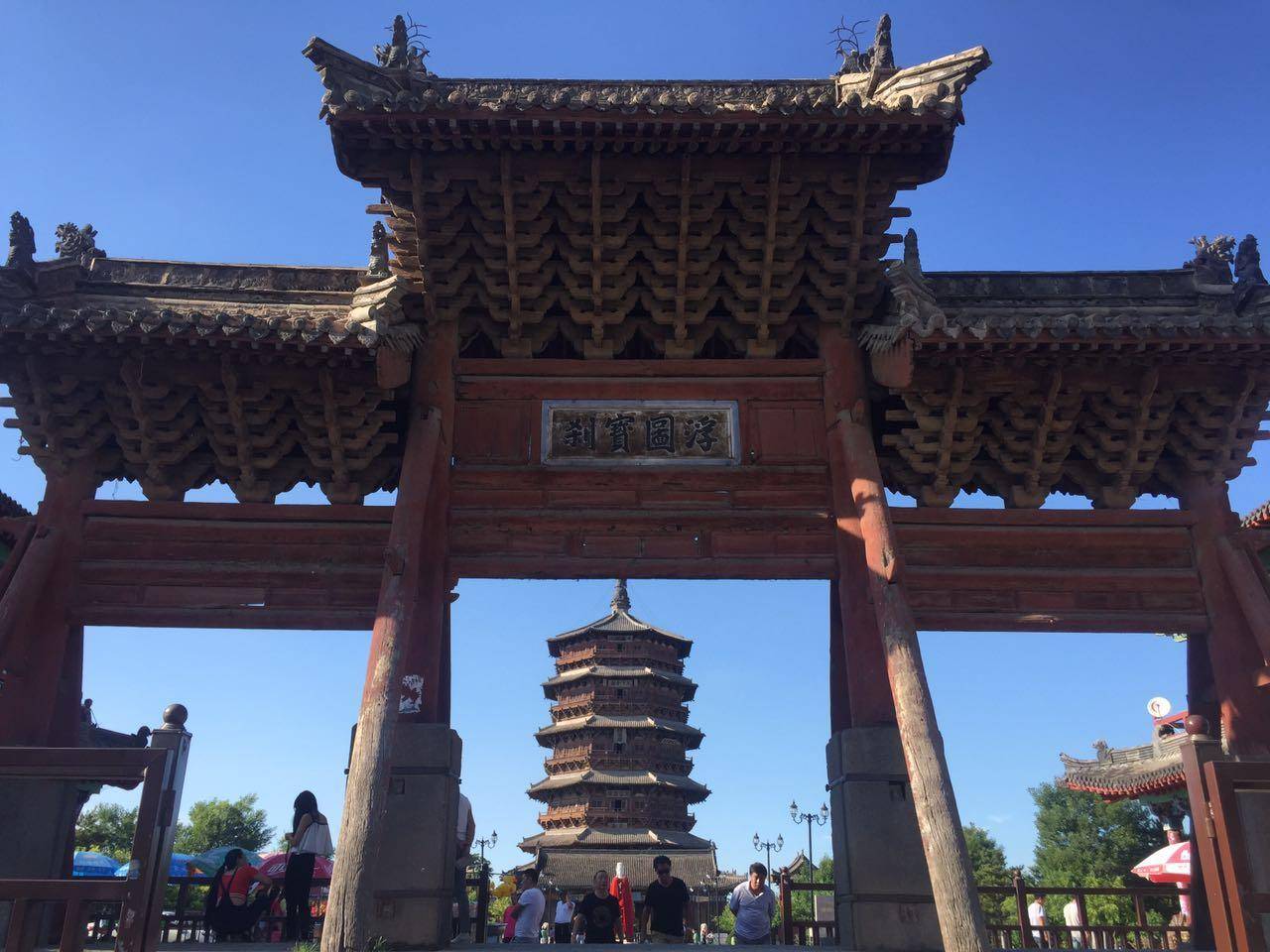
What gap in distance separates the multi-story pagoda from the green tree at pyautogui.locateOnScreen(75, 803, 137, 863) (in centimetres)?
2617

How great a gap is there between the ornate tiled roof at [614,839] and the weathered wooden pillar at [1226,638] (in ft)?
89.9

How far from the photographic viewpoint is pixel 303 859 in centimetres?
875

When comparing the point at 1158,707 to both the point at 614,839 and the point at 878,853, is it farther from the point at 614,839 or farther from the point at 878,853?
the point at 878,853

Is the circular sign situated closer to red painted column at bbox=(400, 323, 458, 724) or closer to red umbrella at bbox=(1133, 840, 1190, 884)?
red umbrella at bbox=(1133, 840, 1190, 884)

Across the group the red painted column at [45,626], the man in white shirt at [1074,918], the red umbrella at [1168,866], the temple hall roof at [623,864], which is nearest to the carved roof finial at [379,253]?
the red painted column at [45,626]

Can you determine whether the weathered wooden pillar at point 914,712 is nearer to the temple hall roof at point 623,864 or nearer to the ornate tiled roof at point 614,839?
the temple hall roof at point 623,864

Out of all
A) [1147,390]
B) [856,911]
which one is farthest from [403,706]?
[1147,390]

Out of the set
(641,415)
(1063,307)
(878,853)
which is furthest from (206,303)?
(1063,307)

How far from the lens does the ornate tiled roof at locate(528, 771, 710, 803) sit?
34.7 meters

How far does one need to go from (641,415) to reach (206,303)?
4740 millimetres

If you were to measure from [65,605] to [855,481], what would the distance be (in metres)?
7.28

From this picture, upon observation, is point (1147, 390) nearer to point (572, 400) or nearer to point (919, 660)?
point (919, 660)

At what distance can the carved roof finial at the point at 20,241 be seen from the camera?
9.66m

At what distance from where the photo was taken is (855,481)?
8.92 metres
